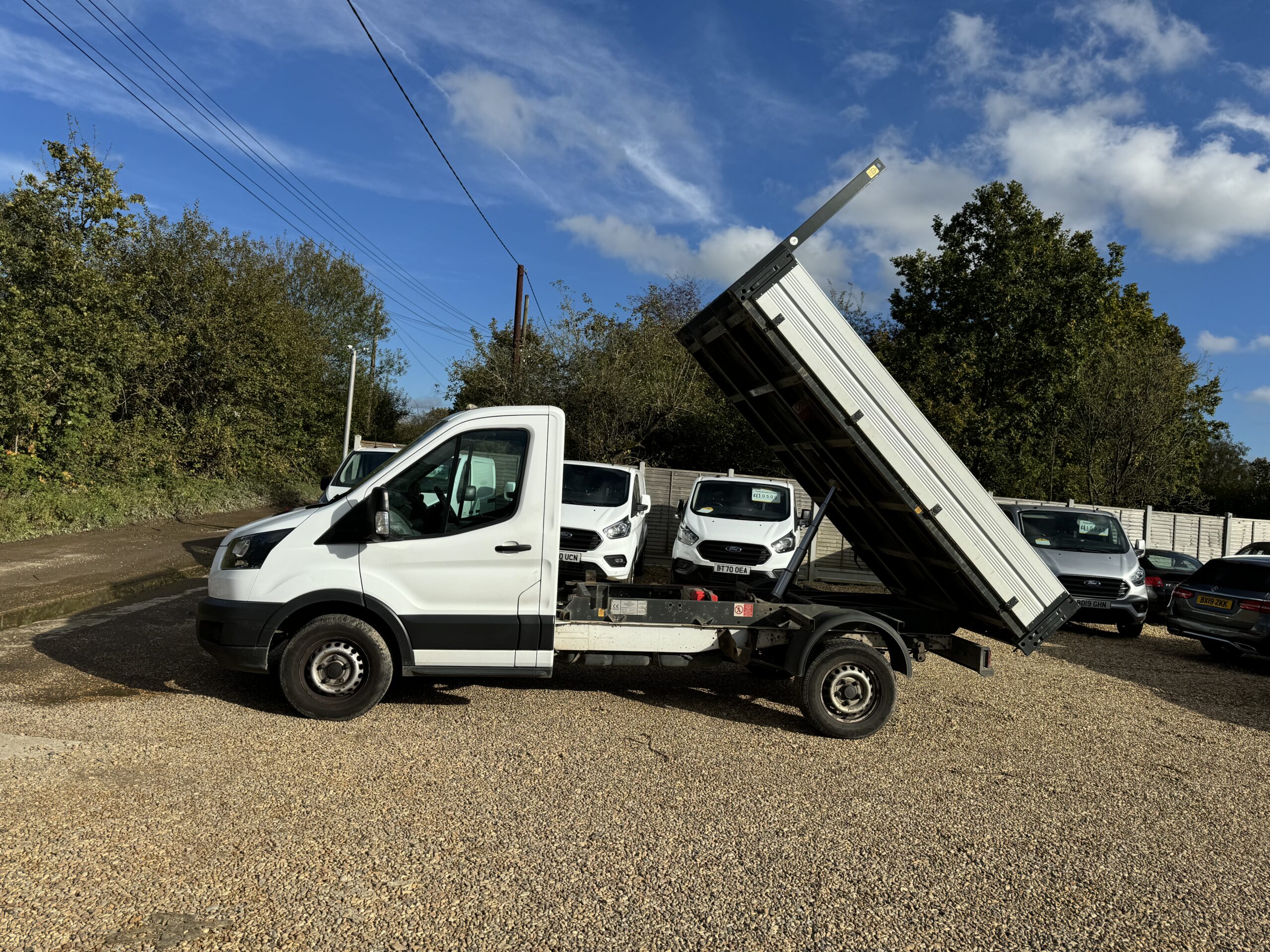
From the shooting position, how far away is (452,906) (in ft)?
10.5

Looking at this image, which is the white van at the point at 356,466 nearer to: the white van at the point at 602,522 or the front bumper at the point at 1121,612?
the white van at the point at 602,522

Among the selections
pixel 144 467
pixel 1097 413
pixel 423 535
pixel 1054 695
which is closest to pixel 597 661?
pixel 423 535

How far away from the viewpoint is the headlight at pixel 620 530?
11078mm

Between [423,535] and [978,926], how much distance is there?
12.6ft

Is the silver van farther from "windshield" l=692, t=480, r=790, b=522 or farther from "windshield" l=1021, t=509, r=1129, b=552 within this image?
"windshield" l=692, t=480, r=790, b=522

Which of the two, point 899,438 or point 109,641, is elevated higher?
point 899,438

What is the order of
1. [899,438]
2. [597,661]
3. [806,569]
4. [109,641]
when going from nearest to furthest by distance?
[899,438] < [597,661] < [109,641] < [806,569]

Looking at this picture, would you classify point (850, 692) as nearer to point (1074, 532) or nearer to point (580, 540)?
point (580, 540)

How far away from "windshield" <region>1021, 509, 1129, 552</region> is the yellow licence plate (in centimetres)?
181

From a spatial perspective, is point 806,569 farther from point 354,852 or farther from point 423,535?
point 354,852

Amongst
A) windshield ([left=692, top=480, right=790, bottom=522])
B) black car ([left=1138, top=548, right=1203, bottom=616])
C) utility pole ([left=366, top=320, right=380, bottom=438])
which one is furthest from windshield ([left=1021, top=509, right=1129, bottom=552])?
utility pole ([left=366, top=320, right=380, bottom=438])

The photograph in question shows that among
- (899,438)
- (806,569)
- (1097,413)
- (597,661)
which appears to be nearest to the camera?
(899,438)

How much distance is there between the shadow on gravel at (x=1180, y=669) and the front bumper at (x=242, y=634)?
7.75 meters

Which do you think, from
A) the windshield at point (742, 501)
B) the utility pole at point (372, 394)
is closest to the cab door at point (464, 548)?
the windshield at point (742, 501)
